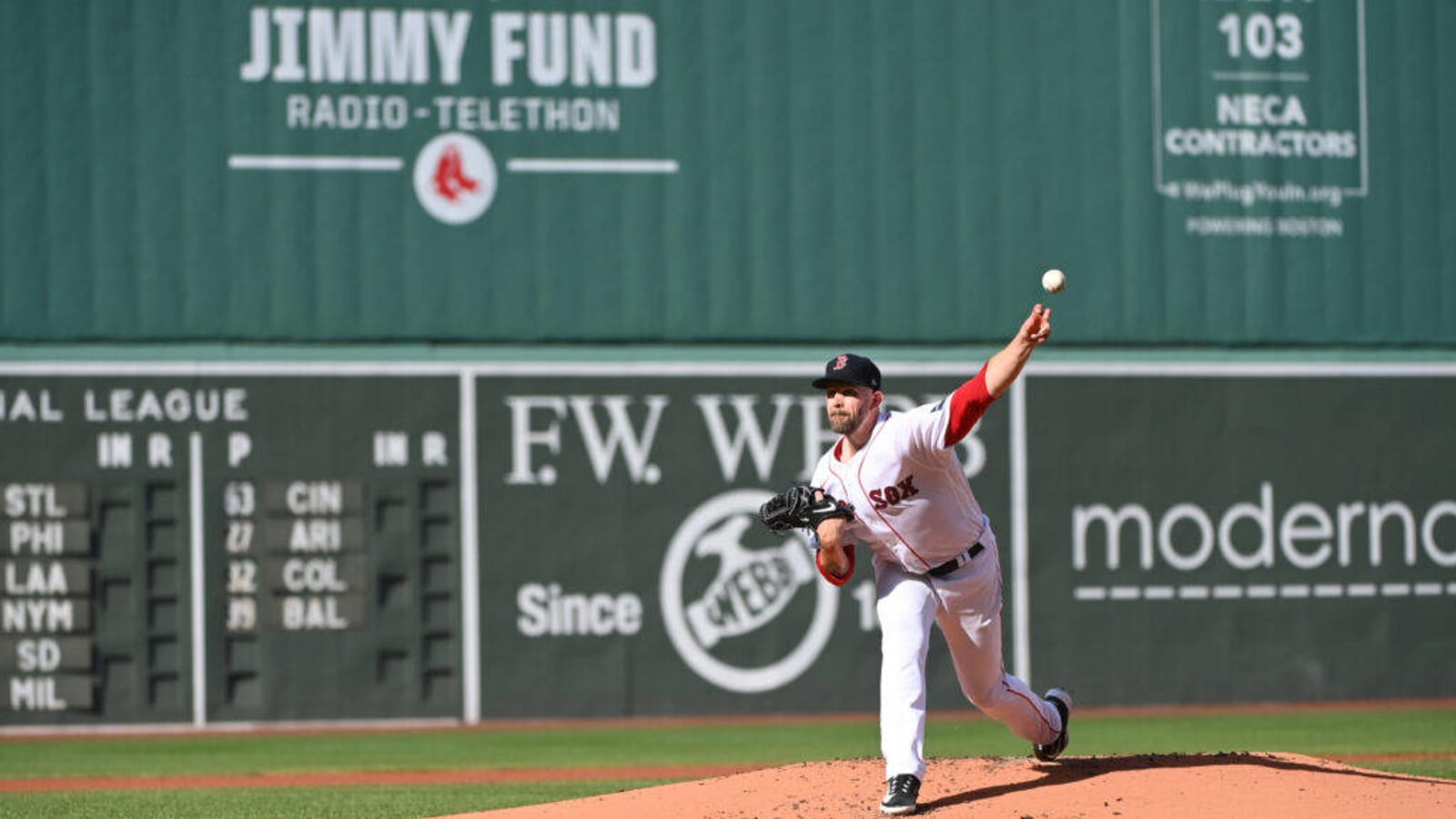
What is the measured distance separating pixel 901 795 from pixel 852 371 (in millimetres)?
1792

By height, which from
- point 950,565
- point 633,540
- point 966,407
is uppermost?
point 966,407

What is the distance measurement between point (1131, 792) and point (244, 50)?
417 inches

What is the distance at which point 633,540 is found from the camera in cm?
1559

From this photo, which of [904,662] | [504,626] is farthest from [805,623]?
[904,662]

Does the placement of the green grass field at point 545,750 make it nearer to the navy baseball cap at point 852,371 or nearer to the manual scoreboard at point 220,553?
the manual scoreboard at point 220,553

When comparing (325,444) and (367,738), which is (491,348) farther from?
(367,738)

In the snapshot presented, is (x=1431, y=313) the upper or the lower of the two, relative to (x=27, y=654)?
upper

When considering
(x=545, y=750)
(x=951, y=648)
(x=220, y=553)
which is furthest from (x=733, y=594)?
(x=951, y=648)

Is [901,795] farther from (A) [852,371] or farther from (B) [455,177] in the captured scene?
(B) [455,177]

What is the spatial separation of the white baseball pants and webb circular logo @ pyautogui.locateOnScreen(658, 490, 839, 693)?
22.8ft

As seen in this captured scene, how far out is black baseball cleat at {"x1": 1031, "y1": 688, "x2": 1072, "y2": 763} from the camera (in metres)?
8.74

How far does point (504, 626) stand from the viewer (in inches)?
605

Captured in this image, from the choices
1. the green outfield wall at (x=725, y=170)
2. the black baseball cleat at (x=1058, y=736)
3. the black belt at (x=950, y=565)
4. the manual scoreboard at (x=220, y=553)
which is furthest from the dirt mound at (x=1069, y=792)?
the green outfield wall at (x=725, y=170)

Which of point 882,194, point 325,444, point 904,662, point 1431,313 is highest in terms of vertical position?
point 882,194
